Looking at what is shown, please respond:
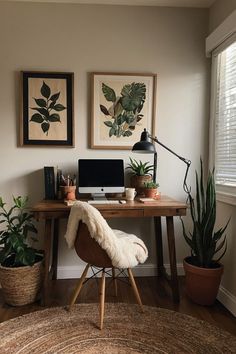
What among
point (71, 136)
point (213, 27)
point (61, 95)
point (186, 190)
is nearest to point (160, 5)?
point (213, 27)

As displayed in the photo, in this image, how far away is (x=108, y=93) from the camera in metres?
2.70

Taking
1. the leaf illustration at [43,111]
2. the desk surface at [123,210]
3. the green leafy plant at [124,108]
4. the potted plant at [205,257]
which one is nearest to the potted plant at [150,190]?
the desk surface at [123,210]

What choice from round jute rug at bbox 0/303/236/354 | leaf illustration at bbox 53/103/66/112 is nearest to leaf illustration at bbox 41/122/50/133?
leaf illustration at bbox 53/103/66/112

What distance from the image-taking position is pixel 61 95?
2.66m

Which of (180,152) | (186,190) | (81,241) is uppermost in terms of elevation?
(180,152)

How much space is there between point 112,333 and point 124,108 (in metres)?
1.87

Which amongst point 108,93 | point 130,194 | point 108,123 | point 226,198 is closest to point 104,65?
point 108,93

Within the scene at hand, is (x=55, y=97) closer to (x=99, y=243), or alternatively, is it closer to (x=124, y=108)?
(x=124, y=108)

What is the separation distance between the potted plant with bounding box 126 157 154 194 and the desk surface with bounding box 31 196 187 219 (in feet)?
1.31

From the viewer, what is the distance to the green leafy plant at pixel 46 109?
2.65m

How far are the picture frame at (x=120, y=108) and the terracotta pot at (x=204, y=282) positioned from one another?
1241 mm

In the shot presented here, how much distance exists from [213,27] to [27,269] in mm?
2660

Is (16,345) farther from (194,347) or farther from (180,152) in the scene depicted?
(180,152)

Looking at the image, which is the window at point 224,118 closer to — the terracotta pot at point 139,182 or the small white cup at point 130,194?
the terracotta pot at point 139,182
